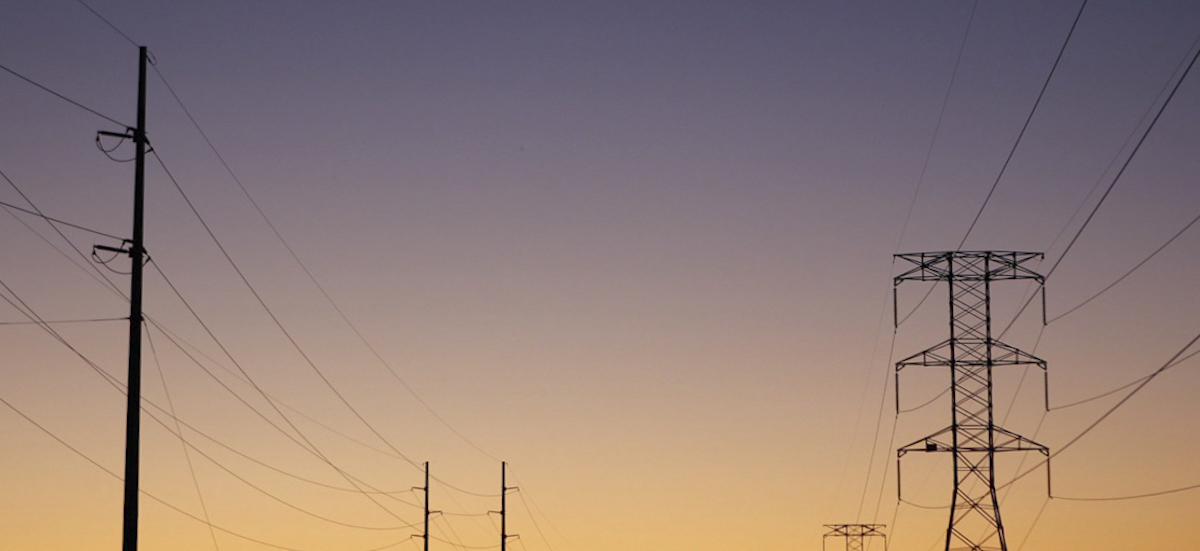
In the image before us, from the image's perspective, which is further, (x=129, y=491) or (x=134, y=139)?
(x=134, y=139)

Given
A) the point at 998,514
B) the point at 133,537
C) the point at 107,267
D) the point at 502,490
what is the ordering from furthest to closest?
the point at 502,490 < the point at 998,514 < the point at 107,267 < the point at 133,537

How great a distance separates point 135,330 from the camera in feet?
117

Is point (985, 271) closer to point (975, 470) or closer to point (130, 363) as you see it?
point (975, 470)

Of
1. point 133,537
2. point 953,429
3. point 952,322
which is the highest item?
point 952,322

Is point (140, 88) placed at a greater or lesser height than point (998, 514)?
greater

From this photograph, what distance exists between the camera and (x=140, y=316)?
117ft

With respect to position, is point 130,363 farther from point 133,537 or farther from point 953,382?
point 953,382

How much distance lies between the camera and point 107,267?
37.1 metres

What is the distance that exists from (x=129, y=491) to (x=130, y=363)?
9.17 ft

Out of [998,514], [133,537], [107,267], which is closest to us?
[133,537]

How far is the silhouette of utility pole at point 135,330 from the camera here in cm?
3400

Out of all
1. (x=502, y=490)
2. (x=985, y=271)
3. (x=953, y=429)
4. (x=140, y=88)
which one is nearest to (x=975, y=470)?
(x=953, y=429)

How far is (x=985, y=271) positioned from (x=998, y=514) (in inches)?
322

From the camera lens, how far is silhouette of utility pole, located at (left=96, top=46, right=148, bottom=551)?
34000 mm
